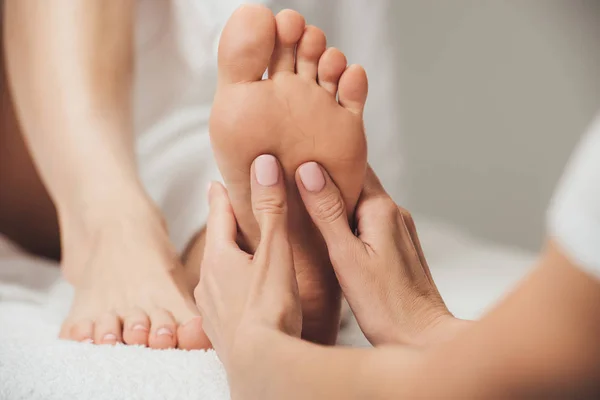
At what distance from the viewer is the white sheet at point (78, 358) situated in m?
0.55

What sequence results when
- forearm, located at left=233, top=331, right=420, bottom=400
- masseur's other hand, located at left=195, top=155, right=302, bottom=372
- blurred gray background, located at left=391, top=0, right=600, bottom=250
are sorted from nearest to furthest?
forearm, located at left=233, top=331, right=420, bottom=400
masseur's other hand, located at left=195, top=155, right=302, bottom=372
blurred gray background, located at left=391, top=0, right=600, bottom=250

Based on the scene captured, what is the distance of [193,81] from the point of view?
1.06 metres

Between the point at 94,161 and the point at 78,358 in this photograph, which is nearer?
the point at 78,358

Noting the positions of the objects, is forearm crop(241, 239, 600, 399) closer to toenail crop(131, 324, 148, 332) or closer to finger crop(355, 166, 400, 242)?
finger crop(355, 166, 400, 242)

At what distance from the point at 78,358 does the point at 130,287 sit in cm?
18

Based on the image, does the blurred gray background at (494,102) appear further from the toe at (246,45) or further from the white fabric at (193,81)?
the toe at (246,45)

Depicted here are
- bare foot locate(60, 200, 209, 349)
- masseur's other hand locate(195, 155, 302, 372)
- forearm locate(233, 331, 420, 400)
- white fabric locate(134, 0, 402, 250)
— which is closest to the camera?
forearm locate(233, 331, 420, 400)

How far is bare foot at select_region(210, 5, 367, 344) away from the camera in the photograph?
0.61 metres

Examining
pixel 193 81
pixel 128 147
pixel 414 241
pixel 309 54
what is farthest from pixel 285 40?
pixel 193 81

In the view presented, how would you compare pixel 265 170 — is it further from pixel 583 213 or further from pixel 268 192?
pixel 583 213

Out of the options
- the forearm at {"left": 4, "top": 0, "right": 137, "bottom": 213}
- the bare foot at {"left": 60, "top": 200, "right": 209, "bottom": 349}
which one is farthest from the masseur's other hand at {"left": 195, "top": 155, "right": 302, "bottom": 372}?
the forearm at {"left": 4, "top": 0, "right": 137, "bottom": 213}

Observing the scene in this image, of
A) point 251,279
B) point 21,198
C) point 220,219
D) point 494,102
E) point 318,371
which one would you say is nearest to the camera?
point 318,371

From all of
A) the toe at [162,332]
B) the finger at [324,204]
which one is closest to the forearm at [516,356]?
the finger at [324,204]

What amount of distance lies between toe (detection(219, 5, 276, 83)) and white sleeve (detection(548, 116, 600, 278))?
37 cm
